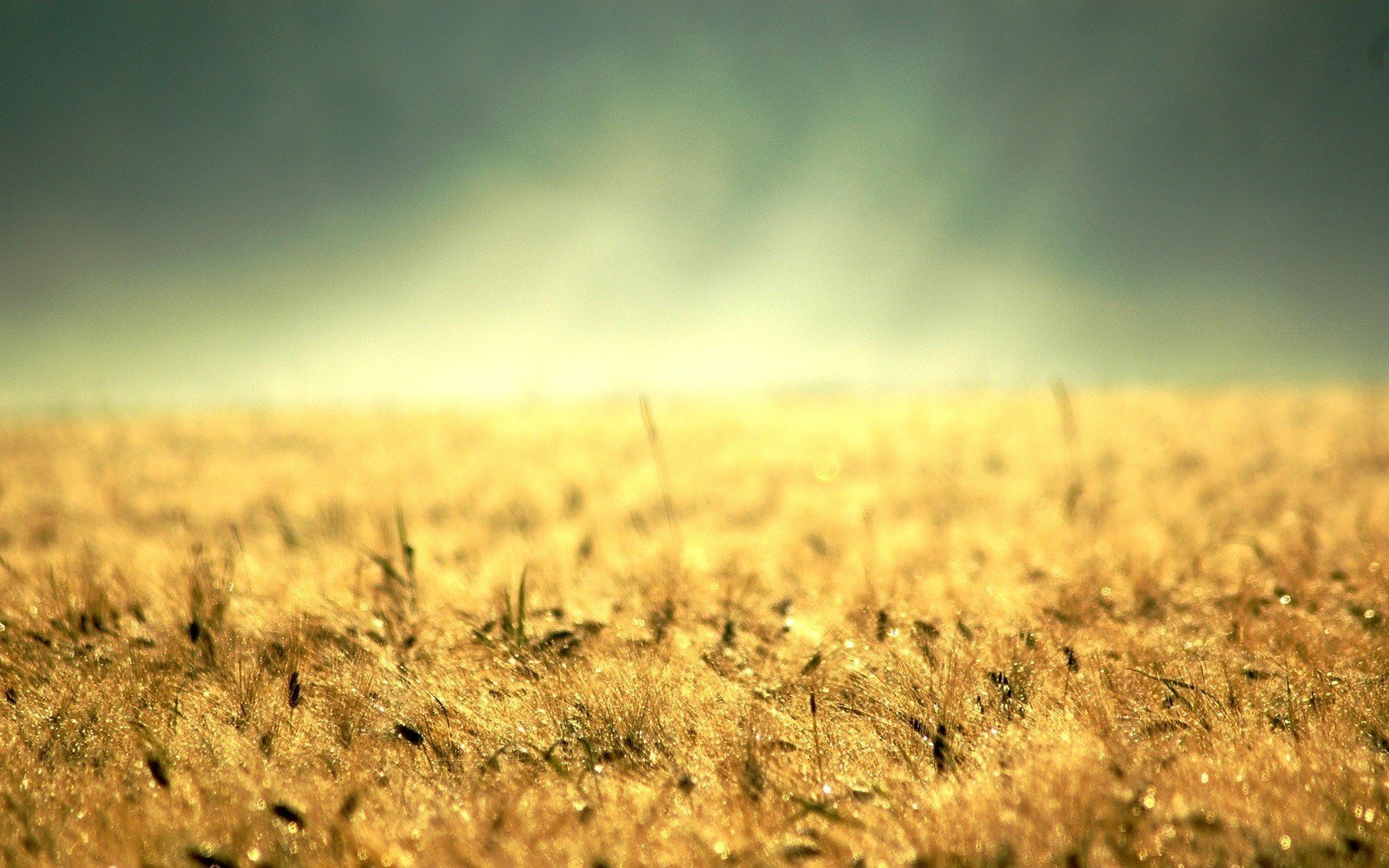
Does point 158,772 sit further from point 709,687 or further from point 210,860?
point 709,687

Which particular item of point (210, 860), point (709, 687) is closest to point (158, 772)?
point (210, 860)

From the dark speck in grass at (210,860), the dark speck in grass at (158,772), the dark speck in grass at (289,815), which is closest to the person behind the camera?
the dark speck in grass at (210,860)

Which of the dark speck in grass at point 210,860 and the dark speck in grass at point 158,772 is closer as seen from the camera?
the dark speck in grass at point 210,860

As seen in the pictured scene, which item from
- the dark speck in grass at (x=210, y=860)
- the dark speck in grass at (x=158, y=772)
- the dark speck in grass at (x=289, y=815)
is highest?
the dark speck in grass at (x=158, y=772)

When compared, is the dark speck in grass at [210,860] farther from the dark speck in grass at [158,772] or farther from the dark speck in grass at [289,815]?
the dark speck in grass at [158,772]

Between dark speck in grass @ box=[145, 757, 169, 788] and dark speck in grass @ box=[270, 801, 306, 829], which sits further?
dark speck in grass @ box=[145, 757, 169, 788]

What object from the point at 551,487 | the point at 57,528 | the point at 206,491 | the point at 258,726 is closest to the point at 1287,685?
the point at 258,726

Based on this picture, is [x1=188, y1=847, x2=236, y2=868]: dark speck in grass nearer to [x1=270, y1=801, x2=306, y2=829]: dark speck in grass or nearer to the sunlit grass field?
the sunlit grass field

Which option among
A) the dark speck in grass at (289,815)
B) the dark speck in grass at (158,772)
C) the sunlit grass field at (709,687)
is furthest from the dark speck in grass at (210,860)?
the dark speck in grass at (158,772)

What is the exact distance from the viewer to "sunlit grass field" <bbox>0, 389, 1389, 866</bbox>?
6.20ft

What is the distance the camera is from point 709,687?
2.59 m

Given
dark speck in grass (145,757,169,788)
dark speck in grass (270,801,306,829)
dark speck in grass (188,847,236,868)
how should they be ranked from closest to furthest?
dark speck in grass (188,847,236,868)
dark speck in grass (270,801,306,829)
dark speck in grass (145,757,169,788)

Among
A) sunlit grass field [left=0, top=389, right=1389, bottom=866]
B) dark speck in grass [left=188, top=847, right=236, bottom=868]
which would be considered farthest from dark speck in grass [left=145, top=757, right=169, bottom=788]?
dark speck in grass [left=188, top=847, right=236, bottom=868]

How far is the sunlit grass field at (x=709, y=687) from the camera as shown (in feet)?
6.20
